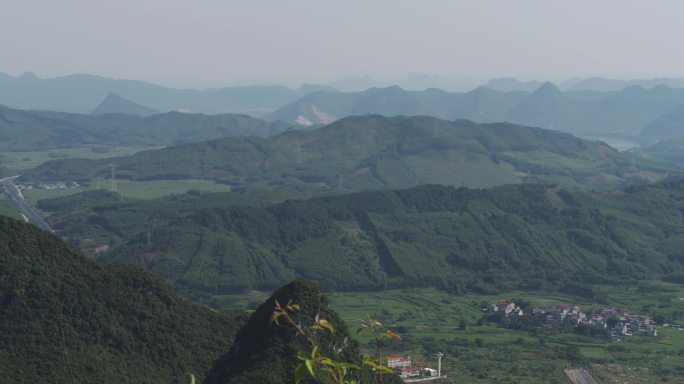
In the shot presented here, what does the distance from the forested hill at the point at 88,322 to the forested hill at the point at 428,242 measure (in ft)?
117

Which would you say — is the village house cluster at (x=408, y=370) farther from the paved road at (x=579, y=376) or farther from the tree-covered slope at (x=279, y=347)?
the tree-covered slope at (x=279, y=347)

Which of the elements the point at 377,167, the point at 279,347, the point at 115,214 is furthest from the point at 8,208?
the point at 279,347

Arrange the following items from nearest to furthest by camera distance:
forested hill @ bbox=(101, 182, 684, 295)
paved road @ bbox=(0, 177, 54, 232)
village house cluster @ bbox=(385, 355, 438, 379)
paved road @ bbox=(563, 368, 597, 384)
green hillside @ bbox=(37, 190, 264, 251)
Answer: village house cluster @ bbox=(385, 355, 438, 379), paved road @ bbox=(563, 368, 597, 384), forested hill @ bbox=(101, 182, 684, 295), green hillside @ bbox=(37, 190, 264, 251), paved road @ bbox=(0, 177, 54, 232)

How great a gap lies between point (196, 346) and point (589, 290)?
53189mm

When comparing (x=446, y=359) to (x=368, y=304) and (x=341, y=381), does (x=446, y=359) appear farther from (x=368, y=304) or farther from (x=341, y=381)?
(x=341, y=381)

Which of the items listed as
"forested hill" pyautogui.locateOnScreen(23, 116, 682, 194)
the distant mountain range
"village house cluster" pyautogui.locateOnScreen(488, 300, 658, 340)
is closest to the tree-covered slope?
"village house cluster" pyautogui.locateOnScreen(488, 300, 658, 340)

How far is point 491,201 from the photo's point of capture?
120 metres

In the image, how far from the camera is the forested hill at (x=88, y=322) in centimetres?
4522

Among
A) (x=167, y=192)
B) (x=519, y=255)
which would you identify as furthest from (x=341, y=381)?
(x=167, y=192)

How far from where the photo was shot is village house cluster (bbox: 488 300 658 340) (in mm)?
75812

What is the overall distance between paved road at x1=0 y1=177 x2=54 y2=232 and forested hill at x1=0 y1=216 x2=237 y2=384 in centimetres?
6693

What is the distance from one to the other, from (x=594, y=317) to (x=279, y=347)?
48263 mm

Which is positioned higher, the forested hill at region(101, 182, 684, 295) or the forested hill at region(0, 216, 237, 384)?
the forested hill at region(0, 216, 237, 384)

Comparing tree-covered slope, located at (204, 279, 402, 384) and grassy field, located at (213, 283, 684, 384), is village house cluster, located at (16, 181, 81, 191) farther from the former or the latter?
tree-covered slope, located at (204, 279, 402, 384)
